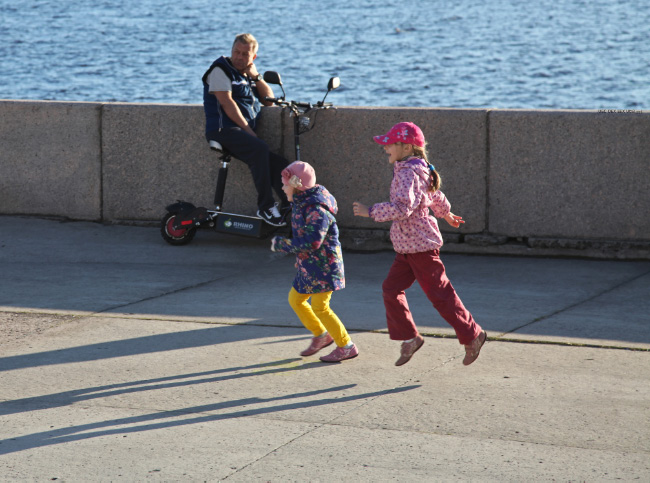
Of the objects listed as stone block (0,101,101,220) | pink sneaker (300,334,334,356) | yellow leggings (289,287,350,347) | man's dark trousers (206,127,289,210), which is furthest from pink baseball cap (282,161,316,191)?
stone block (0,101,101,220)

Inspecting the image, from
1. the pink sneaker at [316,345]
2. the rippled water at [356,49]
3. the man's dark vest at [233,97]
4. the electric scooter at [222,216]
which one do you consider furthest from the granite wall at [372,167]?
the rippled water at [356,49]

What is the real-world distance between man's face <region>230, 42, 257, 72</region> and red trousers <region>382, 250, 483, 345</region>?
3.62 metres

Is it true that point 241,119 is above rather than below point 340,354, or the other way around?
above

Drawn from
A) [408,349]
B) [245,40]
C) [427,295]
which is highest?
[245,40]

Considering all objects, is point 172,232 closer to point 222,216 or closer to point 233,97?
point 222,216

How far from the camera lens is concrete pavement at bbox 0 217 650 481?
397cm

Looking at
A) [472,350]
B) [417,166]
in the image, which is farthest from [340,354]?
[417,166]

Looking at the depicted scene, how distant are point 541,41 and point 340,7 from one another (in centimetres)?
1652

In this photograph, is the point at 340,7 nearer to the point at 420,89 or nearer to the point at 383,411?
the point at 420,89

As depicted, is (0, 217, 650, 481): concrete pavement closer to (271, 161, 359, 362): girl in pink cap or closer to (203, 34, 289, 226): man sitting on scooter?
(271, 161, 359, 362): girl in pink cap

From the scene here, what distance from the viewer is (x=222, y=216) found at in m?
8.63

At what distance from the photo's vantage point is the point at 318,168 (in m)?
8.98

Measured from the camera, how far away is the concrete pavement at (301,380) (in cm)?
397

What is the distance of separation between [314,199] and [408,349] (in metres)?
0.96
